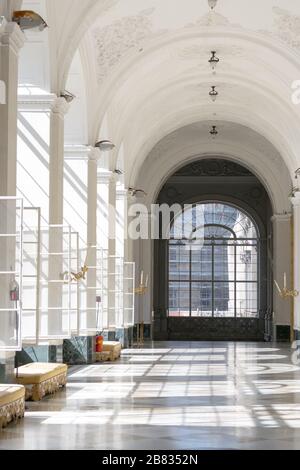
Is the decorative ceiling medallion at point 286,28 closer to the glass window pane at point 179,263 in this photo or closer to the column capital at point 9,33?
the column capital at point 9,33

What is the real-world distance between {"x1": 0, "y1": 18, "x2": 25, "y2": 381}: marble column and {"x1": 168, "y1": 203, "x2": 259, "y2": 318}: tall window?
85.2 feet

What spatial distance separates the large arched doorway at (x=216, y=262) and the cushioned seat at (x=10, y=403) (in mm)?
26434

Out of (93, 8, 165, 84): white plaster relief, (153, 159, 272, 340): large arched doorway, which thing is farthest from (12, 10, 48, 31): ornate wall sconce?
(153, 159, 272, 340): large arched doorway

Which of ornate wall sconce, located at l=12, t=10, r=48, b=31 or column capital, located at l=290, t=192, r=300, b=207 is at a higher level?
ornate wall sconce, located at l=12, t=10, r=48, b=31

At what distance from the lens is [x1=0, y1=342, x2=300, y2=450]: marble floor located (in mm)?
8008

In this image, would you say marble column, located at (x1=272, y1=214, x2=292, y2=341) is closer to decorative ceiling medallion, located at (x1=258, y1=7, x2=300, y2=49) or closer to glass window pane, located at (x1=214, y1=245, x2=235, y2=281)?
glass window pane, located at (x1=214, y1=245, x2=235, y2=281)

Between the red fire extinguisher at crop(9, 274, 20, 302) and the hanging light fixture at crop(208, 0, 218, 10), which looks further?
the hanging light fixture at crop(208, 0, 218, 10)

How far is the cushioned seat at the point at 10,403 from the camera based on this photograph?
29.2ft

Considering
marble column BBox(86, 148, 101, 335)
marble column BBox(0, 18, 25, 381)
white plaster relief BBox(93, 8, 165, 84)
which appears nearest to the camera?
marble column BBox(0, 18, 25, 381)

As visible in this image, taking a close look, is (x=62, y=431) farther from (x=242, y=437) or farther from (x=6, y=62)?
(x=6, y=62)

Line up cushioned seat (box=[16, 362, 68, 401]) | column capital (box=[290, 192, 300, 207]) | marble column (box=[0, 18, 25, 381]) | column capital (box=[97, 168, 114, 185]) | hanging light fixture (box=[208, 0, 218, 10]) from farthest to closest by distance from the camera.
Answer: column capital (box=[290, 192, 300, 207]), column capital (box=[97, 168, 114, 185]), hanging light fixture (box=[208, 0, 218, 10]), cushioned seat (box=[16, 362, 68, 401]), marble column (box=[0, 18, 25, 381])

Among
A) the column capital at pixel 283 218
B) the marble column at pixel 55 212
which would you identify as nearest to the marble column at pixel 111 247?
the marble column at pixel 55 212

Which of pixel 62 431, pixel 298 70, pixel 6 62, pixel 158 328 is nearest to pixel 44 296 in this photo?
pixel 6 62

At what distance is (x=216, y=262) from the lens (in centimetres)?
3750
